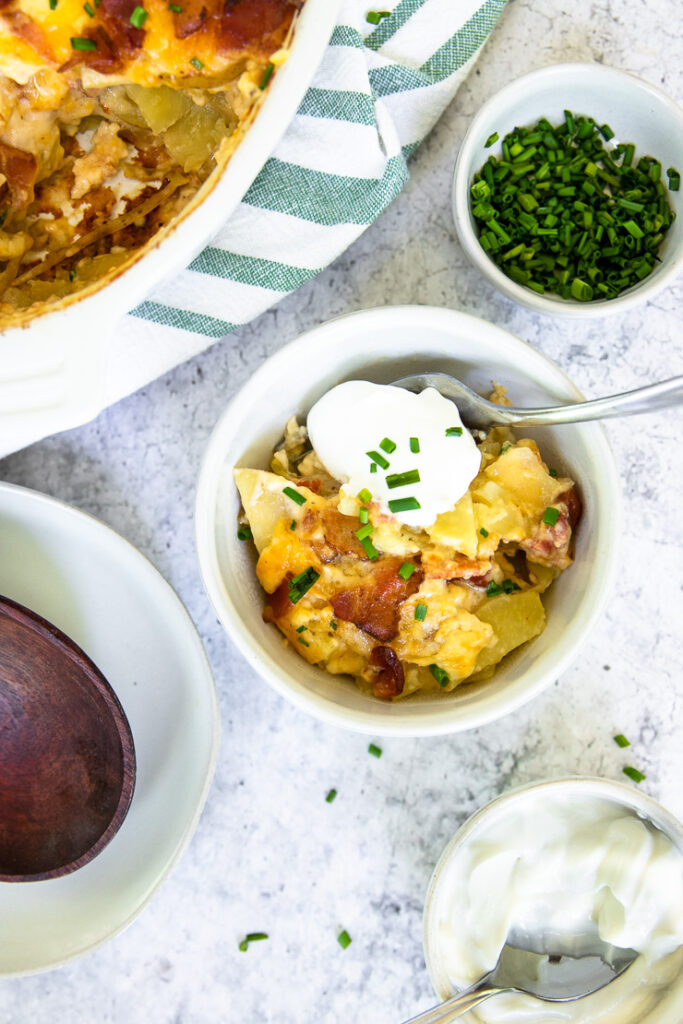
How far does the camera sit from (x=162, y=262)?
4.27ft

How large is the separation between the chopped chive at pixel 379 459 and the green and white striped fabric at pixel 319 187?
15.9 inches

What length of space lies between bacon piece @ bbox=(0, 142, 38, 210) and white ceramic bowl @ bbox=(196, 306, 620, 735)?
21.5 inches

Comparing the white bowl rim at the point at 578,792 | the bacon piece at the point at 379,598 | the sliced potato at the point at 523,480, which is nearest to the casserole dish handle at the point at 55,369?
the bacon piece at the point at 379,598

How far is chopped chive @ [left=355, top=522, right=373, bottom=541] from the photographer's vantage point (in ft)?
4.48

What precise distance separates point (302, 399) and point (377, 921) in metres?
1.02

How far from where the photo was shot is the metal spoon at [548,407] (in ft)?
4.19

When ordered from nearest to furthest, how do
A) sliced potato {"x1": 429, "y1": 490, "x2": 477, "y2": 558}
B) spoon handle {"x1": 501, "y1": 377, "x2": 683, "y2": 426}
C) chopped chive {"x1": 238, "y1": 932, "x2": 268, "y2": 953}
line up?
spoon handle {"x1": 501, "y1": 377, "x2": 683, "y2": 426} < sliced potato {"x1": 429, "y1": 490, "x2": 477, "y2": 558} < chopped chive {"x1": 238, "y1": 932, "x2": 268, "y2": 953}

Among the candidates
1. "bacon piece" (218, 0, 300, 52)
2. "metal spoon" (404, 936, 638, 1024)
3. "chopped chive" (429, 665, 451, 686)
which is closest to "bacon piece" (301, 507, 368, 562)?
"chopped chive" (429, 665, 451, 686)

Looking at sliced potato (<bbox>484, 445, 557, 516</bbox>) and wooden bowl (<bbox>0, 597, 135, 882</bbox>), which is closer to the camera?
sliced potato (<bbox>484, 445, 557, 516</bbox>)

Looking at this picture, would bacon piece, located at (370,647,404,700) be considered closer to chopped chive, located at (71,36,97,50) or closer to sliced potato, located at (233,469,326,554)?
sliced potato, located at (233,469,326,554)

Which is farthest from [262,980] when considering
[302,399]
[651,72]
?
[651,72]

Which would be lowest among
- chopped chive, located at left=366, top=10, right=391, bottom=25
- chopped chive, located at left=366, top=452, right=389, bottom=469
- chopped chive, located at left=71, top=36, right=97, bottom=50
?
chopped chive, located at left=366, top=452, right=389, bottom=469

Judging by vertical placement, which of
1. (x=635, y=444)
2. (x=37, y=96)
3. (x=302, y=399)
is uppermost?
(x=37, y=96)

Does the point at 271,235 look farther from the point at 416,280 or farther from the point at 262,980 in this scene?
the point at 262,980
